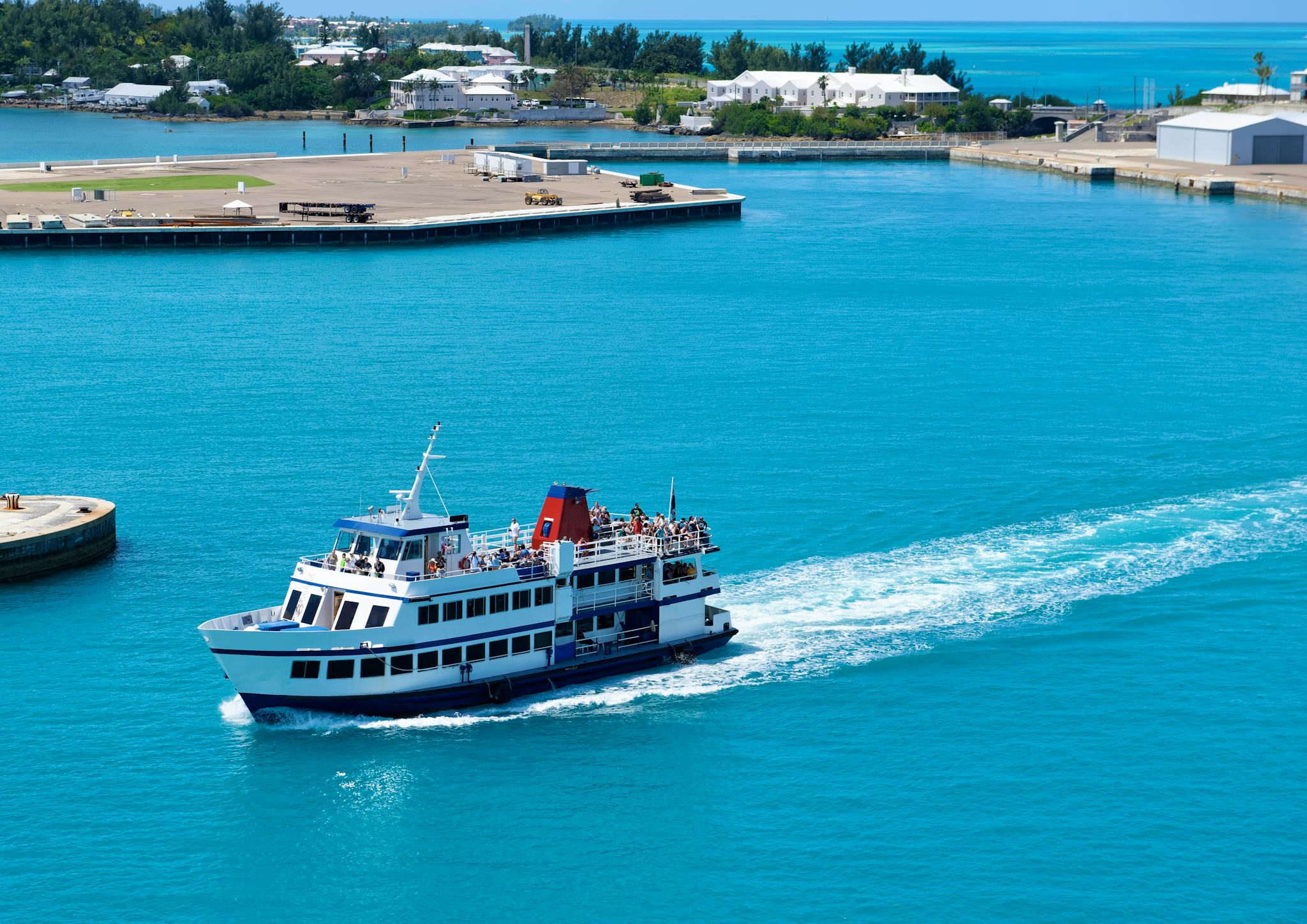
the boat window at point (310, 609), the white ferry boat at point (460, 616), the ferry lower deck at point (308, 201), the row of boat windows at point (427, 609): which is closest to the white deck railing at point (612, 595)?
the white ferry boat at point (460, 616)

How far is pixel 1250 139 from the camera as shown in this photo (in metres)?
187

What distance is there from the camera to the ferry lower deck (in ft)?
440

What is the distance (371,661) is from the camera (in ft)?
139

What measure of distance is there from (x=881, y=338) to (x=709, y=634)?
5109 centimetres

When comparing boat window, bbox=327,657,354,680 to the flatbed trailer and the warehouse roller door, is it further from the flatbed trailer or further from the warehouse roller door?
the warehouse roller door

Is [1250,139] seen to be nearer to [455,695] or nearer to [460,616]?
[460,616]

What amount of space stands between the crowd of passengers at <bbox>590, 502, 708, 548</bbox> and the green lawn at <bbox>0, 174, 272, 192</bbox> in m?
122

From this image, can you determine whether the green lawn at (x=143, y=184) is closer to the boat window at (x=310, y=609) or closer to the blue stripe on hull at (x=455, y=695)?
the boat window at (x=310, y=609)

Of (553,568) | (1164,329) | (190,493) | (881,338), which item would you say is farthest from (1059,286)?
(553,568)

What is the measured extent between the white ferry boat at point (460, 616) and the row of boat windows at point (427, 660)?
0.12 feet

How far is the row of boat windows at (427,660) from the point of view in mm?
42062

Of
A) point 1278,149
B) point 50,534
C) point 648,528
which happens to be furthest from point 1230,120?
point 50,534

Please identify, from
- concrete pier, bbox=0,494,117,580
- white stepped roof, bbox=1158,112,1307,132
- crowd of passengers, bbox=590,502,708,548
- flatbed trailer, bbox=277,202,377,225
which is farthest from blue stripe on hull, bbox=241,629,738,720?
white stepped roof, bbox=1158,112,1307,132

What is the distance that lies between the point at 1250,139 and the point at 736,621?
6163 inches
